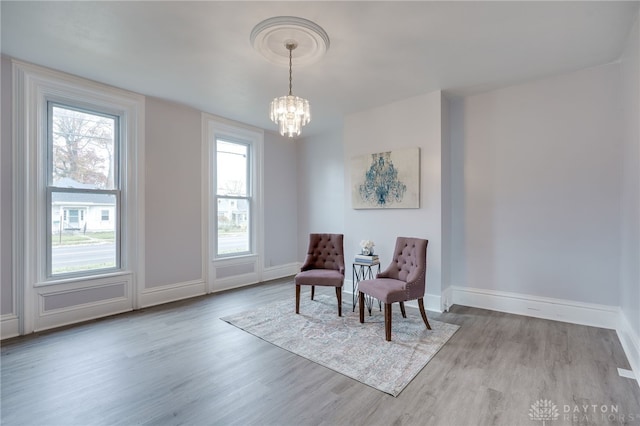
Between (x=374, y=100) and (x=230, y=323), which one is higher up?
(x=374, y=100)

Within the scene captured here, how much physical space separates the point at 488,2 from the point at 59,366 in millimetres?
4358

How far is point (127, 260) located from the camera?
382 centimetres

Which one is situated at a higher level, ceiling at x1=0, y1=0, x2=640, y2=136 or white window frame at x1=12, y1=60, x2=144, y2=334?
ceiling at x1=0, y1=0, x2=640, y2=136

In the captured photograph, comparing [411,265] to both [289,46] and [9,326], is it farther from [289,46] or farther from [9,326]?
[9,326]

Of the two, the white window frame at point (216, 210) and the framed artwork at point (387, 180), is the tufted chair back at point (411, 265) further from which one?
the white window frame at point (216, 210)

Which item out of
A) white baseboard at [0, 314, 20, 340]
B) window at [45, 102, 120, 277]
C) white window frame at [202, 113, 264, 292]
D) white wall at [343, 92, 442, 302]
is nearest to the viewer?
white baseboard at [0, 314, 20, 340]

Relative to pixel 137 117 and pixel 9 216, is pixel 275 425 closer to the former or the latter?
pixel 9 216

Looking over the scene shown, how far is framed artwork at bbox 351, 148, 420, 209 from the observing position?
3.90 metres

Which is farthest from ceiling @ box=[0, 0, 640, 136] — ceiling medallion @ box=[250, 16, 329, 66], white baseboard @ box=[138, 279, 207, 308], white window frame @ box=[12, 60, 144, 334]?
white baseboard @ box=[138, 279, 207, 308]

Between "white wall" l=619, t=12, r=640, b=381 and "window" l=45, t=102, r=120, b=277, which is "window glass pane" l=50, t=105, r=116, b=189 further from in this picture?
"white wall" l=619, t=12, r=640, b=381

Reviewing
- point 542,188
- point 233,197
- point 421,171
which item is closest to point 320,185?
point 233,197

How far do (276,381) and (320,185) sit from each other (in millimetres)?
3975

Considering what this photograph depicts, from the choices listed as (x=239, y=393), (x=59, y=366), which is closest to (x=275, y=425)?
(x=239, y=393)

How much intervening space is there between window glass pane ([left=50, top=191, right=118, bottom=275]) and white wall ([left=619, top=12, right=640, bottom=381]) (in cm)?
528
